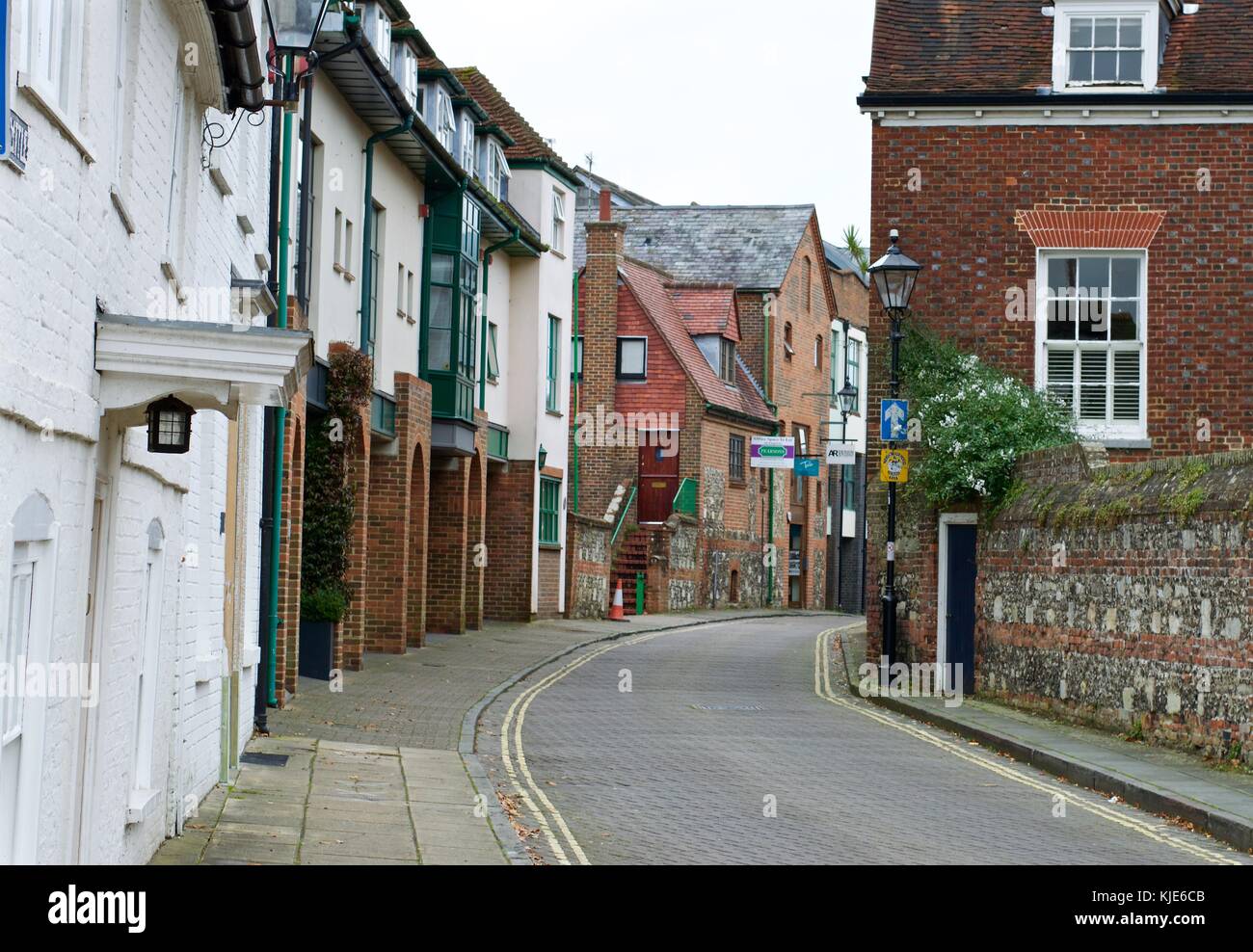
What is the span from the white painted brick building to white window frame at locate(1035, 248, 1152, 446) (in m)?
13.2

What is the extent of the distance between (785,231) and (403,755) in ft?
133

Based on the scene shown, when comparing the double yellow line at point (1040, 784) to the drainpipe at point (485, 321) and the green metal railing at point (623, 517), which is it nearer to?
the drainpipe at point (485, 321)

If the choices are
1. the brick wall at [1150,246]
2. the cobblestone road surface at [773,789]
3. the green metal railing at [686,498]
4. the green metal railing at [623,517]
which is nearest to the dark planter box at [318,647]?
the cobblestone road surface at [773,789]

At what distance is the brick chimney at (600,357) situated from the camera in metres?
41.8

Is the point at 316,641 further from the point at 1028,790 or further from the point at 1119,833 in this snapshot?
the point at 1119,833

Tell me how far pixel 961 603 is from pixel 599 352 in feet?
76.8

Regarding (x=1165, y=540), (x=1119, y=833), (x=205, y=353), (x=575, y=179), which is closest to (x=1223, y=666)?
(x=1165, y=540)

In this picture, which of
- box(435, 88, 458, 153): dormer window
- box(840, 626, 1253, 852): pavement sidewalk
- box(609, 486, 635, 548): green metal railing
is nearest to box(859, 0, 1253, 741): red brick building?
box(840, 626, 1253, 852): pavement sidewalk

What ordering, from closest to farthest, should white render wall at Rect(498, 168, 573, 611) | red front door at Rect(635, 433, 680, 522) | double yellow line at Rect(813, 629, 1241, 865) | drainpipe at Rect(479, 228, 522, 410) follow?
double yellow line at Rect(813, 629, 1241, 865), drainpipe at Rect(479, 228, 522, 410), white render wall at Rect(498, 168, 573, 611), red front door at Rect(635, 433, 680, 522)

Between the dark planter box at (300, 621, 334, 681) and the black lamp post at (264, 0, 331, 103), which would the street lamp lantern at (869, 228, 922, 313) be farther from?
the black lamp post at (264, 0, 331, 103)

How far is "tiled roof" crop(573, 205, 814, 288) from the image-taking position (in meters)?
51.7

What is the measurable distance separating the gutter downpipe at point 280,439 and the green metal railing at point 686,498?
87.9 ft

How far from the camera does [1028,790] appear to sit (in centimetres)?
1308

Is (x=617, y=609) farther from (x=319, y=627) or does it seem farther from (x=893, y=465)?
(x=319, y=627)
